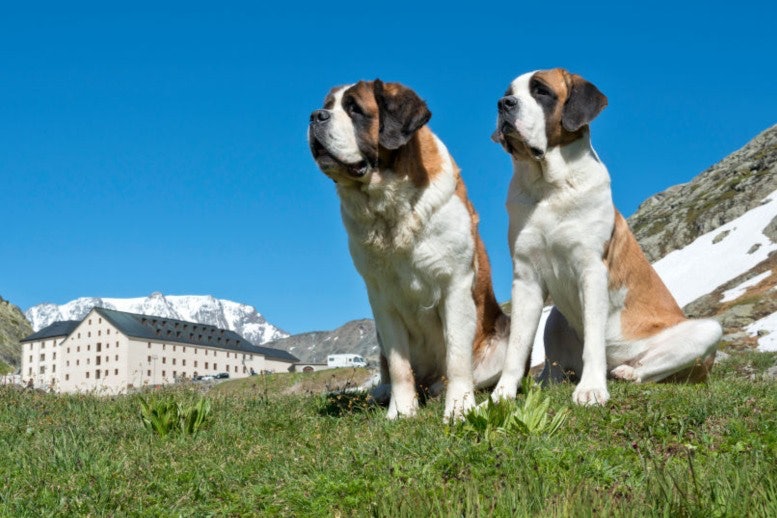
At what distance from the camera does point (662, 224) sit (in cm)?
7894

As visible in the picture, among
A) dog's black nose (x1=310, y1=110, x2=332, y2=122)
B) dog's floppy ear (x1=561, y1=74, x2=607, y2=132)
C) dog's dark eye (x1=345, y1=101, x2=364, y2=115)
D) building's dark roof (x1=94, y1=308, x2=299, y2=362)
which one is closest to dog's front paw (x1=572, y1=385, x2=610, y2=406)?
dog's floppy ear (x1=561, y1=74, x2=607, y2=132)

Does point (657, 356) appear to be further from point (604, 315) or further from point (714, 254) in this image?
point (714, 254)

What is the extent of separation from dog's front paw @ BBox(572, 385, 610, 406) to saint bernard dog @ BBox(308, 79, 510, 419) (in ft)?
2.63

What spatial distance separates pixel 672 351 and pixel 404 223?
2.64 metres

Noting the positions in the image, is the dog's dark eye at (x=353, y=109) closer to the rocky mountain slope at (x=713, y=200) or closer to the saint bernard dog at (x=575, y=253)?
the saint bernard dog at (x=575, y=253)

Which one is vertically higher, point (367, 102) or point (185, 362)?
point (185, 362)

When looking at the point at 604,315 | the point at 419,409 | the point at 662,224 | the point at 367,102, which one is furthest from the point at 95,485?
the point at 662,224

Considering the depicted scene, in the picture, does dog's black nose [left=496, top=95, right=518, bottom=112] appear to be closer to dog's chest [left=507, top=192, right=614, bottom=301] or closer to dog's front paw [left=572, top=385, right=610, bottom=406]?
dog's chest [left=507, top=192, right=614, bottom=301]

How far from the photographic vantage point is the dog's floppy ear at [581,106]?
6.74 meters

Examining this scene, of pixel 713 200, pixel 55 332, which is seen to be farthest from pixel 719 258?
pixel 55 332

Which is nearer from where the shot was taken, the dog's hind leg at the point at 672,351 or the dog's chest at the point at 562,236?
the dog's chest at the point at 562,236

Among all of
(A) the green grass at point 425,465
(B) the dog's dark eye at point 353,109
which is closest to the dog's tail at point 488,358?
(A) the green grass at point 425,465

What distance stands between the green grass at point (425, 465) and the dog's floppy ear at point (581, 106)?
2.11m

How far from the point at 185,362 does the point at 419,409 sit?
134 meters
